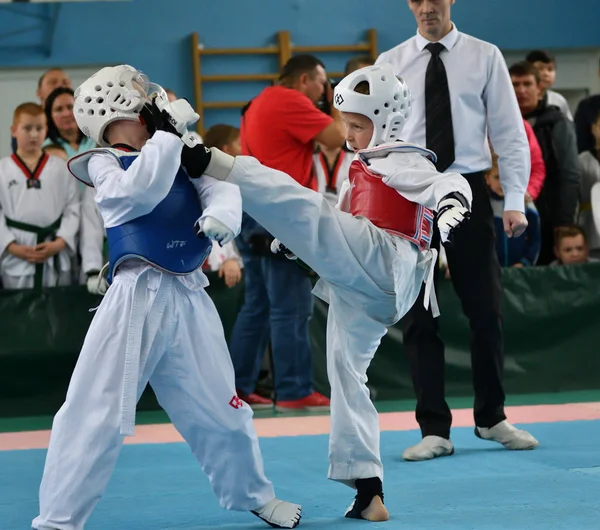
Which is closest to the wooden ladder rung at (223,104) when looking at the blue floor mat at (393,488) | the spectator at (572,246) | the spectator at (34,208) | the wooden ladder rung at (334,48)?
the wooden ladder rung at (334,48)

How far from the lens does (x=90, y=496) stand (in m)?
2.85

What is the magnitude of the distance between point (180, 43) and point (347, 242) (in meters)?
8.08

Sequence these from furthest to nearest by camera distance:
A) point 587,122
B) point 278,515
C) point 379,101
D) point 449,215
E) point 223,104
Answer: point 223,104 < point 587,122 < point 379,101 < point 278,515 < point 449,215

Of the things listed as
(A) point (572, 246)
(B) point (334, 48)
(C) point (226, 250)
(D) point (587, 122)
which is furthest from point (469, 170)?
(B) point (334, 48)

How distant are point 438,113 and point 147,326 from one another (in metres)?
1.93

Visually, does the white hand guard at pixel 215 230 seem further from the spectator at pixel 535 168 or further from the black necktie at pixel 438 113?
the spectator at pixel 535 168

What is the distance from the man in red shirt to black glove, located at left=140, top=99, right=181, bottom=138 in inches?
101

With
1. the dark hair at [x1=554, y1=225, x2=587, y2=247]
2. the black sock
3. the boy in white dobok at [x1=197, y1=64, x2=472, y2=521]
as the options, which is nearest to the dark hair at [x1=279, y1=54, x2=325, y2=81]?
the dark hair at [x1=554, y1=225, x2=587, y2=247]

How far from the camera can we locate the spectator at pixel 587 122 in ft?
24.6

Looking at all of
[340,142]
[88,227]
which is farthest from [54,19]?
[340,142]

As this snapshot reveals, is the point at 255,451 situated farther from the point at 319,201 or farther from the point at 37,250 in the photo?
the point at 37,250

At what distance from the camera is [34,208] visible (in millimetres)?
6059

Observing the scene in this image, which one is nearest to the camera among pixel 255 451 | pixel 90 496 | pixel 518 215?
pixel 90 496

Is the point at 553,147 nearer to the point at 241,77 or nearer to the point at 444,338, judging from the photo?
the point at 444,338
